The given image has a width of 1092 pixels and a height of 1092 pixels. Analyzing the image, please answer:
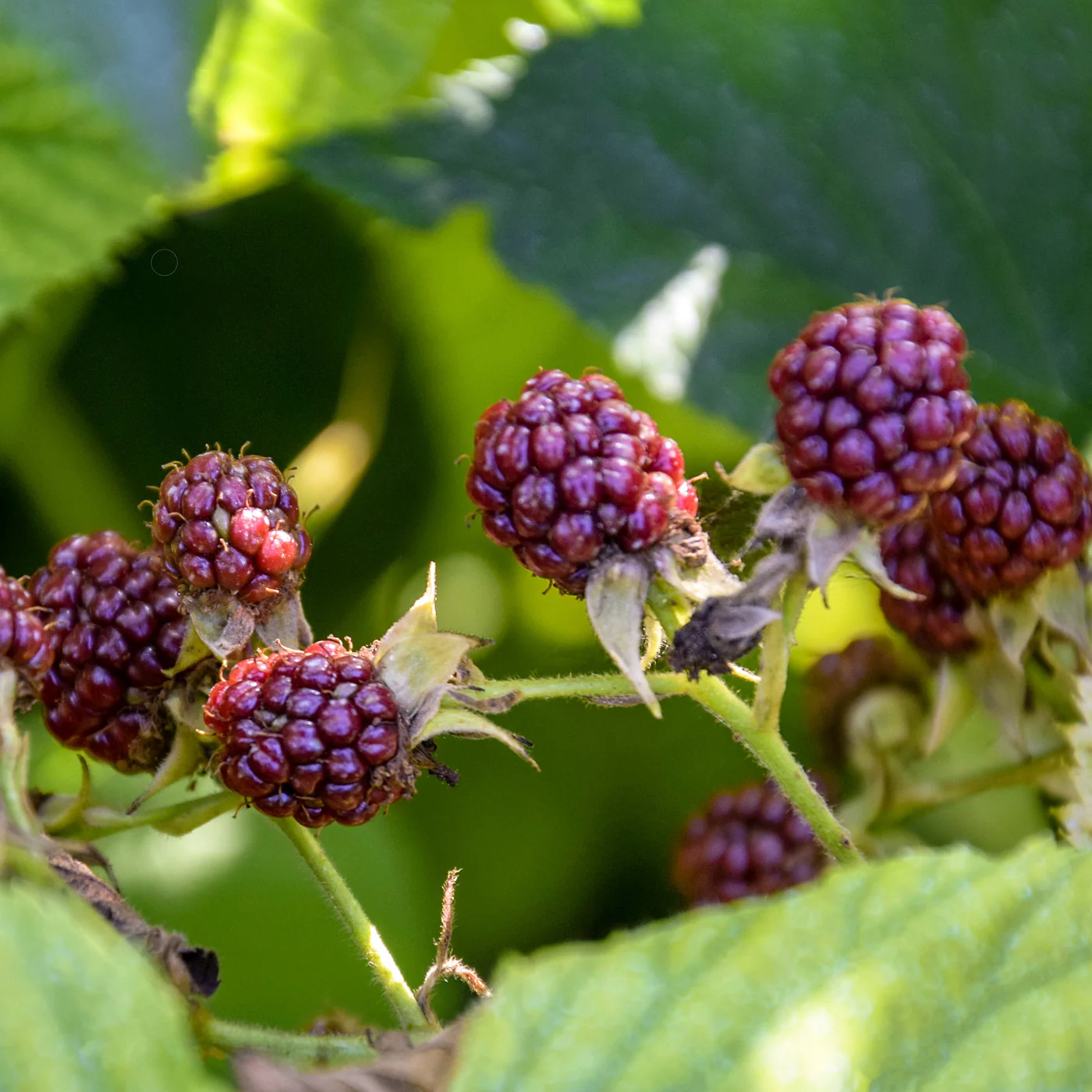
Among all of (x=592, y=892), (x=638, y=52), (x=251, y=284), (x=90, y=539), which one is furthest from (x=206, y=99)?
(x=592, y=892)

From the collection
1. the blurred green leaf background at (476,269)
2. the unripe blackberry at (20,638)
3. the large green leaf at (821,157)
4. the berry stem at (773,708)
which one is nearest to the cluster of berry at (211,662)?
the unripe blackberry at (20,638)

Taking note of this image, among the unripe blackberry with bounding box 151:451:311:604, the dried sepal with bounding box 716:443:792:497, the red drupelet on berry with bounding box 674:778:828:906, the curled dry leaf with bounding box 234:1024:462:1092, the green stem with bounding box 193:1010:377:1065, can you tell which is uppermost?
the dried sepal with bounding box 716:443:792:497

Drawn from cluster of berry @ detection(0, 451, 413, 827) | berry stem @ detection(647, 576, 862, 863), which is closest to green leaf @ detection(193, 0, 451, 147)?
cluster of berry @ detection(0, 451, 413, 827)

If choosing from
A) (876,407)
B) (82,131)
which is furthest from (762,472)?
(82,131)

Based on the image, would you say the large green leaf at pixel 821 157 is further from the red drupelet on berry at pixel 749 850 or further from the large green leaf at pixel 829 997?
the large green leaf at pixel 829 997

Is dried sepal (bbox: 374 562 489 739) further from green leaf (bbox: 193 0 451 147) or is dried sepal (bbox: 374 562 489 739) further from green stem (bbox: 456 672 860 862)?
green leaf (bbox: 193 0 451 147)

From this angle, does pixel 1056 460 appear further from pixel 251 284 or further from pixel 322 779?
pixel 251 284
